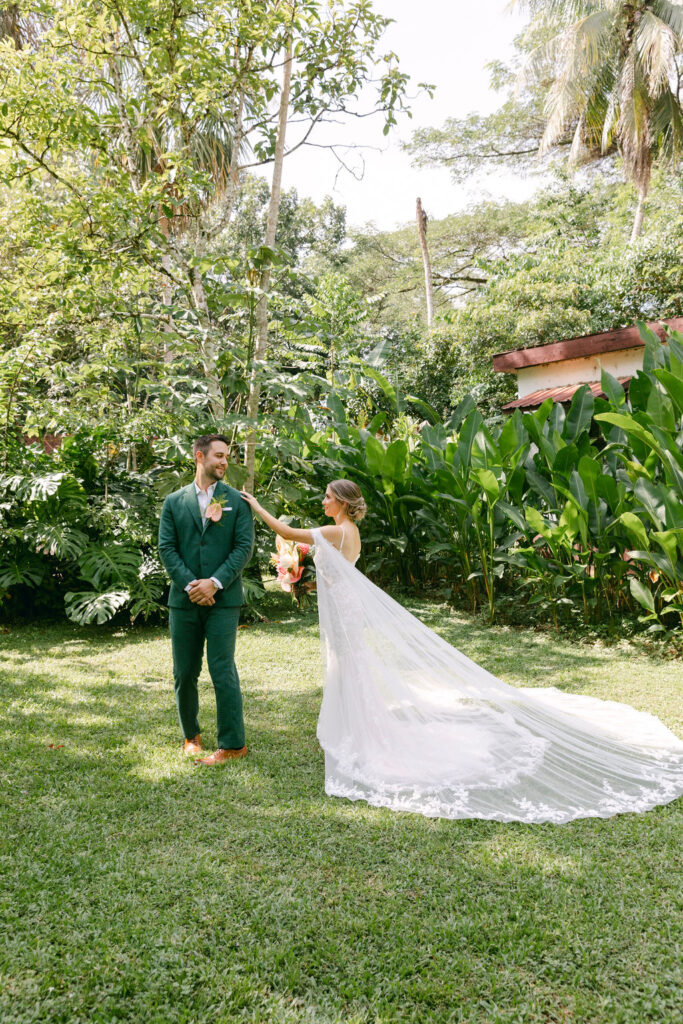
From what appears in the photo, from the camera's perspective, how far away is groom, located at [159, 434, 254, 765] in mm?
3975

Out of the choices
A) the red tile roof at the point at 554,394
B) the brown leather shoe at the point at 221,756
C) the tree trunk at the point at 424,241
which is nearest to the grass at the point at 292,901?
the brown leather shoe at the point at 221,756

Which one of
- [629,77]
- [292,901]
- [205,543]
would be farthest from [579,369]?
[629,77]

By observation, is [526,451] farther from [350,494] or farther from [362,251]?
[362,251]

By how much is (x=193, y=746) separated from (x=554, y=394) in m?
6.98

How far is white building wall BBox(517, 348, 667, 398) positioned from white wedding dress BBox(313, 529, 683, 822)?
19.0 feet

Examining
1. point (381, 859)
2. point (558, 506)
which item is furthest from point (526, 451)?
point (381, 859)

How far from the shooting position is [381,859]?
298 cm

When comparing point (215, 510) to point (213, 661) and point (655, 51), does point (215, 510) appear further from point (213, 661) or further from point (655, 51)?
point (655, 51)

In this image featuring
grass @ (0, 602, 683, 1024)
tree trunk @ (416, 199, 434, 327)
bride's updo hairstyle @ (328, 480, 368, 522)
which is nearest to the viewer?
grass @ (0, 602, 683, 1024)

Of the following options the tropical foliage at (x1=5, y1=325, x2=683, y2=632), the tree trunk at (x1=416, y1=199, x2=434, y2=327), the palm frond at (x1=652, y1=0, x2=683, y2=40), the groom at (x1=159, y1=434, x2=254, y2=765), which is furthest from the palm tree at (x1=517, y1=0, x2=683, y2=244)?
the groom at (x1=159, y1=434, x2=254, y2=765)

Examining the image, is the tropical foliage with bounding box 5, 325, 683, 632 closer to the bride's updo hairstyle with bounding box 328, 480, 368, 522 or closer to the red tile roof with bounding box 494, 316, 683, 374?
the red tile roof with bounding box 494, 316, 683, 374

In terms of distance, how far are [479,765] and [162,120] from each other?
23.3 feet

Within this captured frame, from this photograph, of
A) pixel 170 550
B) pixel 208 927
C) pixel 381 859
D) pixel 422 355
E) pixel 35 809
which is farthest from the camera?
pixel 422 355

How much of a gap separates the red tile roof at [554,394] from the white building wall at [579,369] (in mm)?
88
